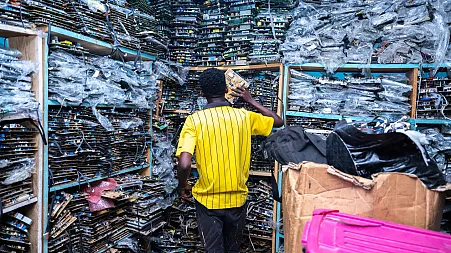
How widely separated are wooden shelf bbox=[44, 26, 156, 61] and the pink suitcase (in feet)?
6.67

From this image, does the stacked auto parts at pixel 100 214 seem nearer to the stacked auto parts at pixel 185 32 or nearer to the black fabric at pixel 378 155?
the stacked auto parts at pixel 185 32

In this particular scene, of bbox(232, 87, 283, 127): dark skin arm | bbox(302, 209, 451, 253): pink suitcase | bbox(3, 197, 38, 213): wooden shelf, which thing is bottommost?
bbox(3, 197, 38, 213): wooden shelf

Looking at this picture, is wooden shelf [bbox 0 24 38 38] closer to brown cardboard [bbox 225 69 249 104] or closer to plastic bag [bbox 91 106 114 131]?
plastic bag [bbox 91 106 114 131]

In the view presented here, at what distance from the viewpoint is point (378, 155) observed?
137 centimetres

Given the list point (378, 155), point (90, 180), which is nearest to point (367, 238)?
point (378, 155)

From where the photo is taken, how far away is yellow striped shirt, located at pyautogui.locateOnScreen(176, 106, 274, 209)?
2.09m

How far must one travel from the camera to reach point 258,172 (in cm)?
308

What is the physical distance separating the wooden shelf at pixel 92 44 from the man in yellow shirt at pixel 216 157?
38.3 inches

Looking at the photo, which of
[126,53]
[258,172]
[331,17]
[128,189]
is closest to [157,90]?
[126,53]

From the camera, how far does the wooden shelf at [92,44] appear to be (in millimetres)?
2180

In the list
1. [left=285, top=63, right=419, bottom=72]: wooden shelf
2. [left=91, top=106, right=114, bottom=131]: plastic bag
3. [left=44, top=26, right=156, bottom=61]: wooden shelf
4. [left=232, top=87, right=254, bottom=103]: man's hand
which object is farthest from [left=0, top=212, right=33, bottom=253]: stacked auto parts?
[left=285, top=63, right=419, bottom=72]: wooden shelf

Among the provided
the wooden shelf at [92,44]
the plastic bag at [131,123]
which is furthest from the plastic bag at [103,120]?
the wooden shelf at [92,44]

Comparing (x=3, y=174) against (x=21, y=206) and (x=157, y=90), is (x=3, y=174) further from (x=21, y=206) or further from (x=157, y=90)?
(x=157, y=90)

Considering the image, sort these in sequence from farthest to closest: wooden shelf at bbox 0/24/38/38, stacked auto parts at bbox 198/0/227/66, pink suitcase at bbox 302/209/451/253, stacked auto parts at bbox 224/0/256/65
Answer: stacked auto parts at bbox 198/0/227/66 → stacked auto parts at bbox 224/0/256/65 → wooden shelf at bbox 0/24/38/38 → pink suitcase at bbox 302/209/451/253
